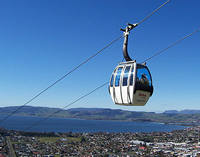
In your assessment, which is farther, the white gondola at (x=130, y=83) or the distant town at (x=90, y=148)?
the distant town at (x=90, y=148)

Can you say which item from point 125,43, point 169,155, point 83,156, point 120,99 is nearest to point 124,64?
point 125,43

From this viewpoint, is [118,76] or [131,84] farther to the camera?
[118,76]

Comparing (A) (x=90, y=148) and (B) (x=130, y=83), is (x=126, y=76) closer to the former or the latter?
(B) (x=130, y=83)

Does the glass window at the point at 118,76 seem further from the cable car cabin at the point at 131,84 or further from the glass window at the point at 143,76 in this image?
the glass window at the point at 143,76

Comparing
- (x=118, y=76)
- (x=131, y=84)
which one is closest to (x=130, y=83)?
(x=131, y=84)

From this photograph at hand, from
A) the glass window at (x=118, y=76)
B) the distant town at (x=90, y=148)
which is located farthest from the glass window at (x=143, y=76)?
the distant town at (x=90, y=148)

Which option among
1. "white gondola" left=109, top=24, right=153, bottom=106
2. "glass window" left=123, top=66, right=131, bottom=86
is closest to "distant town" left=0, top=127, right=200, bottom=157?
"white gondola" left=109, top=24, right=153, bottom=106

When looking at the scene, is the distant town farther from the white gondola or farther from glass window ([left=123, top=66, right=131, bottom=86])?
glass window ([left=123, top=66, right=131, bottom=86])
